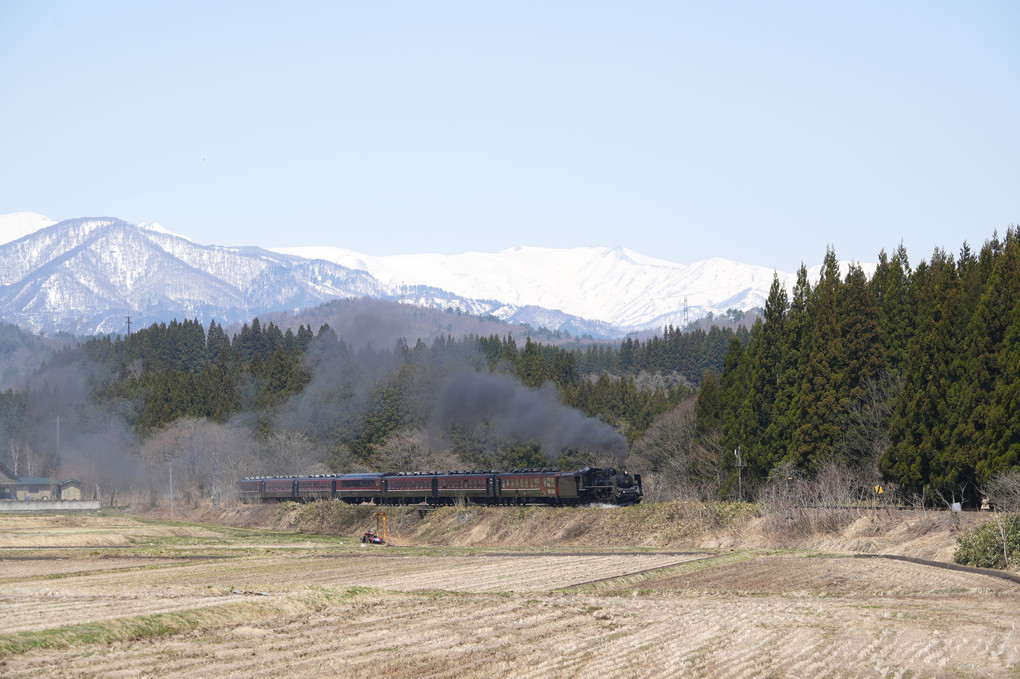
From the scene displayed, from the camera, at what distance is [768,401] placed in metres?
74.1

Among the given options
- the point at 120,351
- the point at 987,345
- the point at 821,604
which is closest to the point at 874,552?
the point at 987,345

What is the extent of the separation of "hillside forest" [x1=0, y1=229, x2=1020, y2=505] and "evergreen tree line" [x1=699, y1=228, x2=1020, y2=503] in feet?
0.45

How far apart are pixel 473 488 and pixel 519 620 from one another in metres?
52.5

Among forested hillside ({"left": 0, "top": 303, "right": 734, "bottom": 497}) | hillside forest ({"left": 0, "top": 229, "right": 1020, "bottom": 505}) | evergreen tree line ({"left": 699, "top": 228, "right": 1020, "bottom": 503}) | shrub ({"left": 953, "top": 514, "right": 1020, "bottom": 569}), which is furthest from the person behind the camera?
forested hillside ({"left": 0, "top": 303, "right": 734, "bottom": 497})

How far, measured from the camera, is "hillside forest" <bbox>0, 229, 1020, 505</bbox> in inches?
2287

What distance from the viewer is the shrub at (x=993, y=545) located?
139 ft

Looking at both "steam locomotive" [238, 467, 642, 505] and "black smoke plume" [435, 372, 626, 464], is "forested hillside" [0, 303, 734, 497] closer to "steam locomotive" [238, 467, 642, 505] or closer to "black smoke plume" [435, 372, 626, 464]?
"black smoke plume" [435, 372, 626, 464]

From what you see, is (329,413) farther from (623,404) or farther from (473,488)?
(473,488)

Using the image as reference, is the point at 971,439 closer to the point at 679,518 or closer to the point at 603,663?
the point at 679,518

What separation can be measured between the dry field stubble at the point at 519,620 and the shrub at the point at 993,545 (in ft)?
8.77

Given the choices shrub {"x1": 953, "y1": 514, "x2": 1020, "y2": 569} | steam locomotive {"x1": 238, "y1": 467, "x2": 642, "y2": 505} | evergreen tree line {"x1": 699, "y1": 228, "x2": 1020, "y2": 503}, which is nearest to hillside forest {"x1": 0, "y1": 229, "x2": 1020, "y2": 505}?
evergreen tree line {"x1": 699, "y1": 228, "x2": 1020, "y2": 503}

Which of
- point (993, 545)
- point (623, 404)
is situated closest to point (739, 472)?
point (993, 545)

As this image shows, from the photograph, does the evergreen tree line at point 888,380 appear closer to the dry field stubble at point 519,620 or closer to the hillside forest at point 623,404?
the hillside forest at point 623,404

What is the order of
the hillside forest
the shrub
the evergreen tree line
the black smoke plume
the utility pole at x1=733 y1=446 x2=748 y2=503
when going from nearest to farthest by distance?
the shrub → the evergreen tree line → the hillside forest → the utility pole at x1=733 y1=446 x2=748 y2=503 → the black smoke plume
